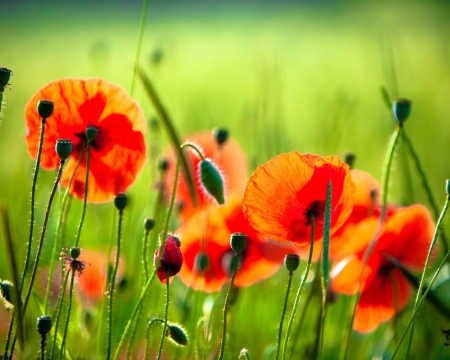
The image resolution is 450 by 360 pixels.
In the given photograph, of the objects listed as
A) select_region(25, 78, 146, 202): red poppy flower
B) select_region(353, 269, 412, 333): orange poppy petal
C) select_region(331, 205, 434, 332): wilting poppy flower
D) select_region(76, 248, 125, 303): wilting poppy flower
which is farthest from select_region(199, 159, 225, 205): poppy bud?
select_region(76, 248, 125, 303): wilting poppy flower

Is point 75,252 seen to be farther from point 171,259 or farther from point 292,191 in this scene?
point 292,191

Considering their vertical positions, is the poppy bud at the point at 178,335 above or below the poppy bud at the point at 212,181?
below

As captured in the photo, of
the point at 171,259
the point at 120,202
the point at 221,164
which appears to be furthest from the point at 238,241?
the point at 221,164

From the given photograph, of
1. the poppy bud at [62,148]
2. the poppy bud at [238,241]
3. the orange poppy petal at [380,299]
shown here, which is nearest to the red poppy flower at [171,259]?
the poppy bud at [238,241]

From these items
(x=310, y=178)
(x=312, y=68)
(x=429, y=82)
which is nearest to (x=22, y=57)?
(x=312, y=68)

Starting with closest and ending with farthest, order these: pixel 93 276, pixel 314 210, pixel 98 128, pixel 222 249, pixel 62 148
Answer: pixel 62 148 → pixel 314 210 → pixel 98 128 → pixel 222 249 → pixel 93 276

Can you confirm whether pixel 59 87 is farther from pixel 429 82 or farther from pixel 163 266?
pixel 429 82

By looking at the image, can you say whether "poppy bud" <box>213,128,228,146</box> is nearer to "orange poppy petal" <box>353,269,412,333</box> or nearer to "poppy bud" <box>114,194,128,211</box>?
"poppy bud" <box>114,194,128,211</box>

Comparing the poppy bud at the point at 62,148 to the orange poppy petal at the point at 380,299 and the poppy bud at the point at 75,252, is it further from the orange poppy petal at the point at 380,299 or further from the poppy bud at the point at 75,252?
the orange poppy petal at the point at 380,299
